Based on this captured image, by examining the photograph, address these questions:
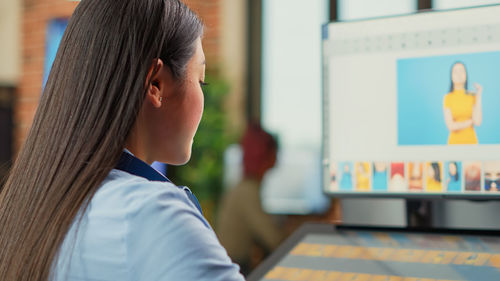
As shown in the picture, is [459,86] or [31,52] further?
[31,52]

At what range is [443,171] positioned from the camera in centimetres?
84

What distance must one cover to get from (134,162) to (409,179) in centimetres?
42

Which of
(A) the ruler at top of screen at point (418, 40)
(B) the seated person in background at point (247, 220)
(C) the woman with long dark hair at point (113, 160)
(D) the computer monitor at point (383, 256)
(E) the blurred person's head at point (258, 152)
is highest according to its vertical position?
(A) the ruler at top of screen at point (418, 40)

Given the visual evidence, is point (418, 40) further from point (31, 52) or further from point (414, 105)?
point (31, 52)

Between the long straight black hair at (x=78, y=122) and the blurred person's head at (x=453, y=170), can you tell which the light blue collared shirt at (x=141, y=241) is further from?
the blurred person's head at (x=453, y=170)

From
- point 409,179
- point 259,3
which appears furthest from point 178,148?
point 259,3

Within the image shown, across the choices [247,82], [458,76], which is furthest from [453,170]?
[247,82]

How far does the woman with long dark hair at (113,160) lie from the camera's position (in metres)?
0.55

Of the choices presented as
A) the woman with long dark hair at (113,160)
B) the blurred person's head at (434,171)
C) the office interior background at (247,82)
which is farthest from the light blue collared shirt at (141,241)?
the office interior background at (247,82)

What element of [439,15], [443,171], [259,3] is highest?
[259,3]

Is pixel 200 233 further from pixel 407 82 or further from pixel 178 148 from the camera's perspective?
pixel 407 82

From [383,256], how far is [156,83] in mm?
401

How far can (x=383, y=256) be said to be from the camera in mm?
829

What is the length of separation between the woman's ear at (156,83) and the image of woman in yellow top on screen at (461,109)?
1.36 feet
